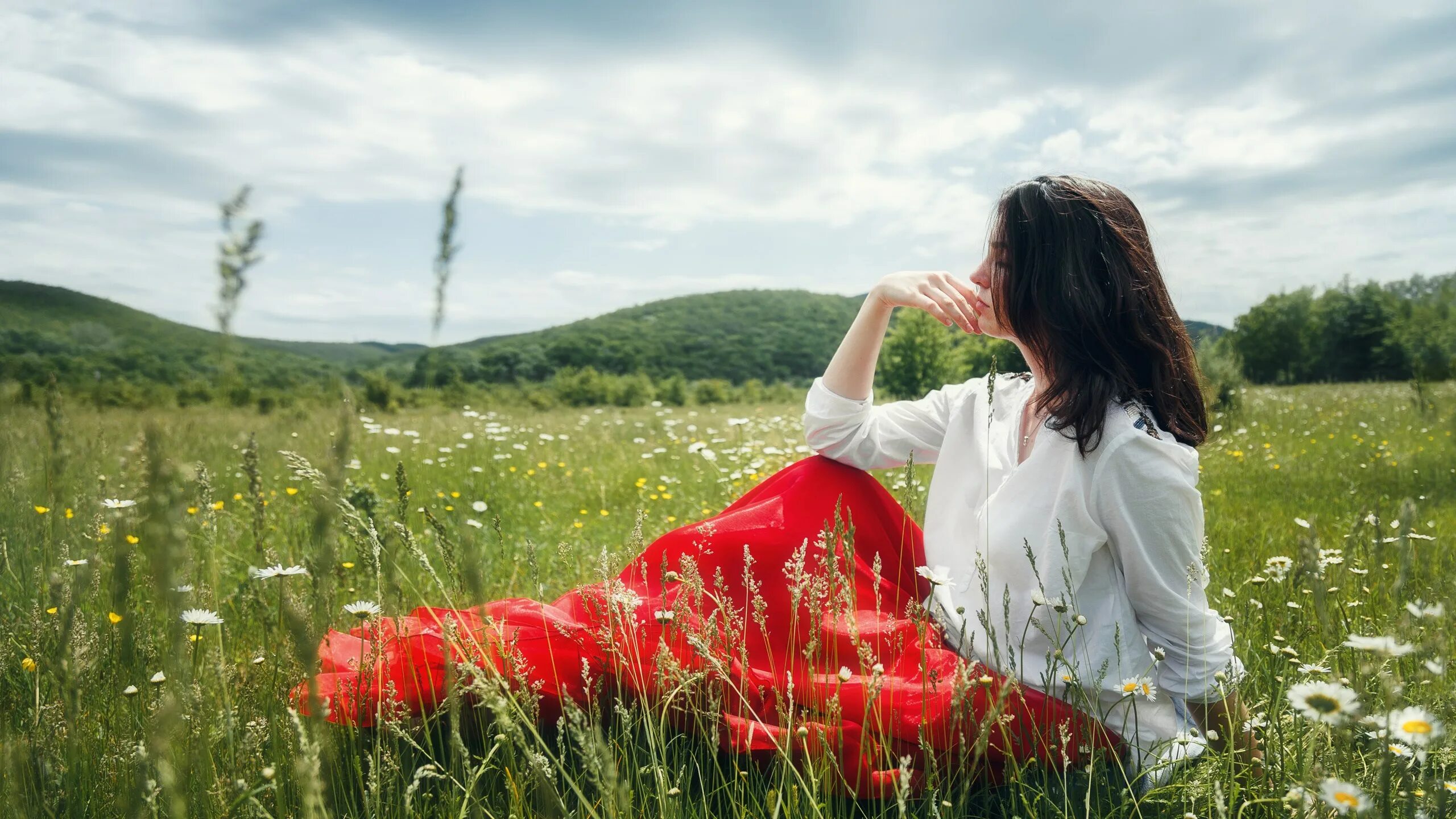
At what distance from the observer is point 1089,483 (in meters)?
1.99

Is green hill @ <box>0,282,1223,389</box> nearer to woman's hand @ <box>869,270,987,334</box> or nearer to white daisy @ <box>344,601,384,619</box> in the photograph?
white daisy @ <box>344,601,384,619</box>

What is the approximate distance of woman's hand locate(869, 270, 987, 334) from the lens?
2400 mm

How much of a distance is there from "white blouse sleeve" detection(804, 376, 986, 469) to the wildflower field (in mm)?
240

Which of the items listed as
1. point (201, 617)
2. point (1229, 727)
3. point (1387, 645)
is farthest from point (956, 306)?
point (201, 617)

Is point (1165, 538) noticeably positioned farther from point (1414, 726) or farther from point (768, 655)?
point (768, 655)

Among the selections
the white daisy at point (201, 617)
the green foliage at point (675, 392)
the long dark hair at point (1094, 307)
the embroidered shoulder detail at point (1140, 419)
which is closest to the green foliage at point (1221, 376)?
the long dark hair at point (1094, 307)

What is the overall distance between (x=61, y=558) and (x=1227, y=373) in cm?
1581

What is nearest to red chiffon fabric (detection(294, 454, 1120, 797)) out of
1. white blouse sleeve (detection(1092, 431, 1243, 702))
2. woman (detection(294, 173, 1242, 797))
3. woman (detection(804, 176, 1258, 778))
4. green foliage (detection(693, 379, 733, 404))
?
woman (detection(294, 173, 1242, 797))

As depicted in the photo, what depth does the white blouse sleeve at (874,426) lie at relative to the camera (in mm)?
2709

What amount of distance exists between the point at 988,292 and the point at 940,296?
5.4 inches

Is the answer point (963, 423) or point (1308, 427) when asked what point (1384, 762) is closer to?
point (963, 423)

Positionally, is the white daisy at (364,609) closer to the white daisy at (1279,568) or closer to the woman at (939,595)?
the woman at (939,595)

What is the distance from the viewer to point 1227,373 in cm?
1409

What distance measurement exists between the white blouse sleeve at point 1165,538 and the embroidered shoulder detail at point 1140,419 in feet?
0.12
